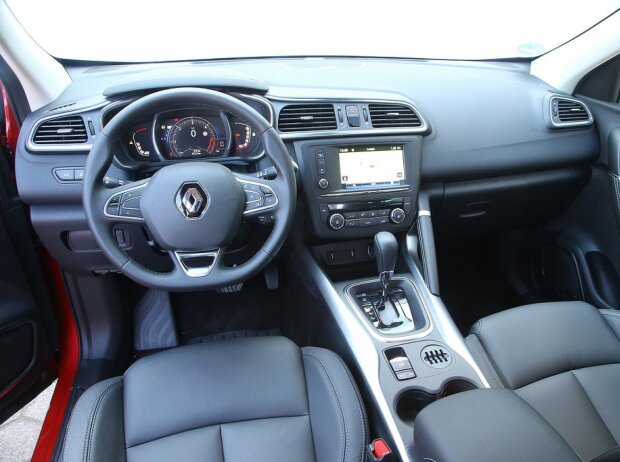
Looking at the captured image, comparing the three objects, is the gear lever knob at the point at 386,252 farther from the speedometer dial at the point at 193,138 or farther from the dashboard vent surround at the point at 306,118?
the speedometer dial at the point at 193,138

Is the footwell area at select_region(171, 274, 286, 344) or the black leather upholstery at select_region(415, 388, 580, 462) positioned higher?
the black leather upholstery at select_region(415, 388, 580, 462)

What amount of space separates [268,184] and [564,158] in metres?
1.27

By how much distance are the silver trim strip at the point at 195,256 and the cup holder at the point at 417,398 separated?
57 cm

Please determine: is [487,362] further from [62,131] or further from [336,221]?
[62,131]

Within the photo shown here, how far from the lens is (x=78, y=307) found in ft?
5.71

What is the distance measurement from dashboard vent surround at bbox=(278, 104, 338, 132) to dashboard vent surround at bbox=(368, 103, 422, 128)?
14 cm

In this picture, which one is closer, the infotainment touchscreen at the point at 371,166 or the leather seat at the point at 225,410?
the leather seat at the point at 225,410

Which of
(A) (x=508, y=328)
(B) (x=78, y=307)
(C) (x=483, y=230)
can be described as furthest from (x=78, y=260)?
(C) (x=483, y=230)

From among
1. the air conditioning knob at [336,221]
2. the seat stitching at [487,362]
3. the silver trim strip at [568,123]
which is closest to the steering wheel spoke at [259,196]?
the air conditioning knob at [336,221]

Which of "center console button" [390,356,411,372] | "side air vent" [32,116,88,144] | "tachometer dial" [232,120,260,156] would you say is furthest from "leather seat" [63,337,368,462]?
"side air vent" [32,116,88,144]

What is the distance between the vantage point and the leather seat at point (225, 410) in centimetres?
103

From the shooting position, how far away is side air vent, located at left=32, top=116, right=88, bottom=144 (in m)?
1.31

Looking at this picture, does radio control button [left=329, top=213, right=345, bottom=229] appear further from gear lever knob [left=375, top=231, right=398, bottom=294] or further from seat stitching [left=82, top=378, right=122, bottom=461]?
seat stitching [left=82, top=378, right=122, bottom=461]

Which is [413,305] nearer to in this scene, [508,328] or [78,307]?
[508,328]
